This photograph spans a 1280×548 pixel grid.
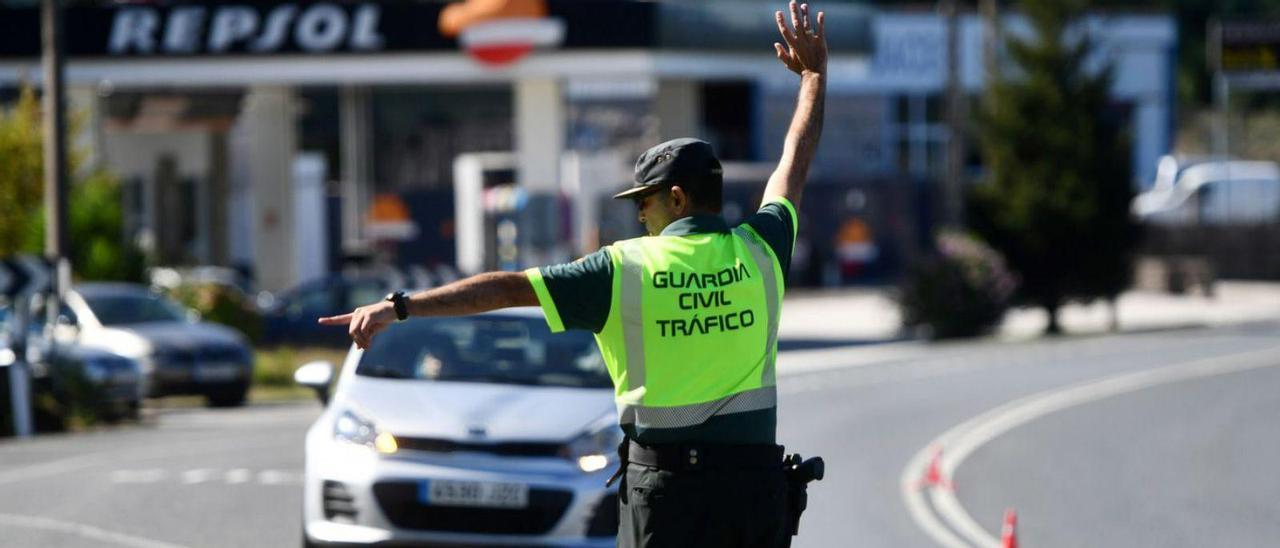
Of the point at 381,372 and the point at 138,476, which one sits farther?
the point at 138,476

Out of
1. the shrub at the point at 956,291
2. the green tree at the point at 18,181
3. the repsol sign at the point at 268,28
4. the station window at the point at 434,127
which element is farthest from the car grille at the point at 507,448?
the station window at the point at 434,127

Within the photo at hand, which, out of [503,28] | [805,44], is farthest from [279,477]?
[503,28]

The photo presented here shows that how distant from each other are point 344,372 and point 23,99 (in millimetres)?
21496

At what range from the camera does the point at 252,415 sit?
76.4ft

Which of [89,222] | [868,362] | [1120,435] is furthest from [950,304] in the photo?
[1120,435]

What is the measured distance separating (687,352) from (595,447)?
15.0 ft

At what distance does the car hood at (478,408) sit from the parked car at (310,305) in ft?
67.9

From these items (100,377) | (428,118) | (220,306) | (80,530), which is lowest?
(220,306)

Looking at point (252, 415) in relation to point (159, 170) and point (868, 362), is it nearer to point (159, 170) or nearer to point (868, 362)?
point (868, 362)

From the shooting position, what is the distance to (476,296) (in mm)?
5023

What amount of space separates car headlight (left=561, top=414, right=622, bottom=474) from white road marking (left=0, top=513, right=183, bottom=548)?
8.82 ft

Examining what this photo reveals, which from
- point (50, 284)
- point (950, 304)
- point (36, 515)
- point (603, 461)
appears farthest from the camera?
point (950, 304)

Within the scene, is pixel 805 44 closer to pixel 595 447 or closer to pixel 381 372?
pixel 595 447

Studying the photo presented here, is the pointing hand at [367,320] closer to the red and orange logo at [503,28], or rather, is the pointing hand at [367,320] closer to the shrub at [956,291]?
the shrub at [956,291]
